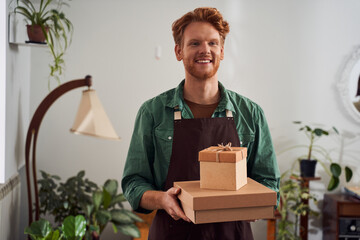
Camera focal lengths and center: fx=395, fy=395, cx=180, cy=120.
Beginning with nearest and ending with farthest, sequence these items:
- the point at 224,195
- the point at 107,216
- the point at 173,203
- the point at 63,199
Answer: the point at 224,195, the point at 173,203, the point at 107,216, the point at 63,199

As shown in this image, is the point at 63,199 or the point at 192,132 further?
the point at 63,199

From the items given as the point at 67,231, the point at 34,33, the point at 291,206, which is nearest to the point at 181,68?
the point at 34,33

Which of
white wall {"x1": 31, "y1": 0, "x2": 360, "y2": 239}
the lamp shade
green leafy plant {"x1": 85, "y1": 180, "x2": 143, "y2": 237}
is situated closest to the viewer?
the lamp shade

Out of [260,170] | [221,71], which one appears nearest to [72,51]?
[221,71]

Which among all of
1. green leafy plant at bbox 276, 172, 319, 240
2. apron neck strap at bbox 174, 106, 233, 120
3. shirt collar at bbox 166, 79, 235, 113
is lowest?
green leafy plant at bbox 276, 172, 319, 240

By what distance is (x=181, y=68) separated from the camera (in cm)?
394

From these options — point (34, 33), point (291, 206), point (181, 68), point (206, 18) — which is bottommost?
point (291, 206)

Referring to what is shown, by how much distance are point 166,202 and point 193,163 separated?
0.23 m

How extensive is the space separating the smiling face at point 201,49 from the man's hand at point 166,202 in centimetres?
43

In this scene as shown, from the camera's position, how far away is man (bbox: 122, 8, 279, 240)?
1.40 meters

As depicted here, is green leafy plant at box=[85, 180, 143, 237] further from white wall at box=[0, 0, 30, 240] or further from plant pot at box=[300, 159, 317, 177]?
plant pot at box=[300, 159, 317, 177]

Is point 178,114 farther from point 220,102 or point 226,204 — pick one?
point 226,204

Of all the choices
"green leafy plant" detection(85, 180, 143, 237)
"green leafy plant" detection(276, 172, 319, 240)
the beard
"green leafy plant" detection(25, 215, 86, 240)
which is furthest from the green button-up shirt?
"green leafy plant" detection(276, 172, 319, 240)

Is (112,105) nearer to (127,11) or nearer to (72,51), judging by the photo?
(72,51)
